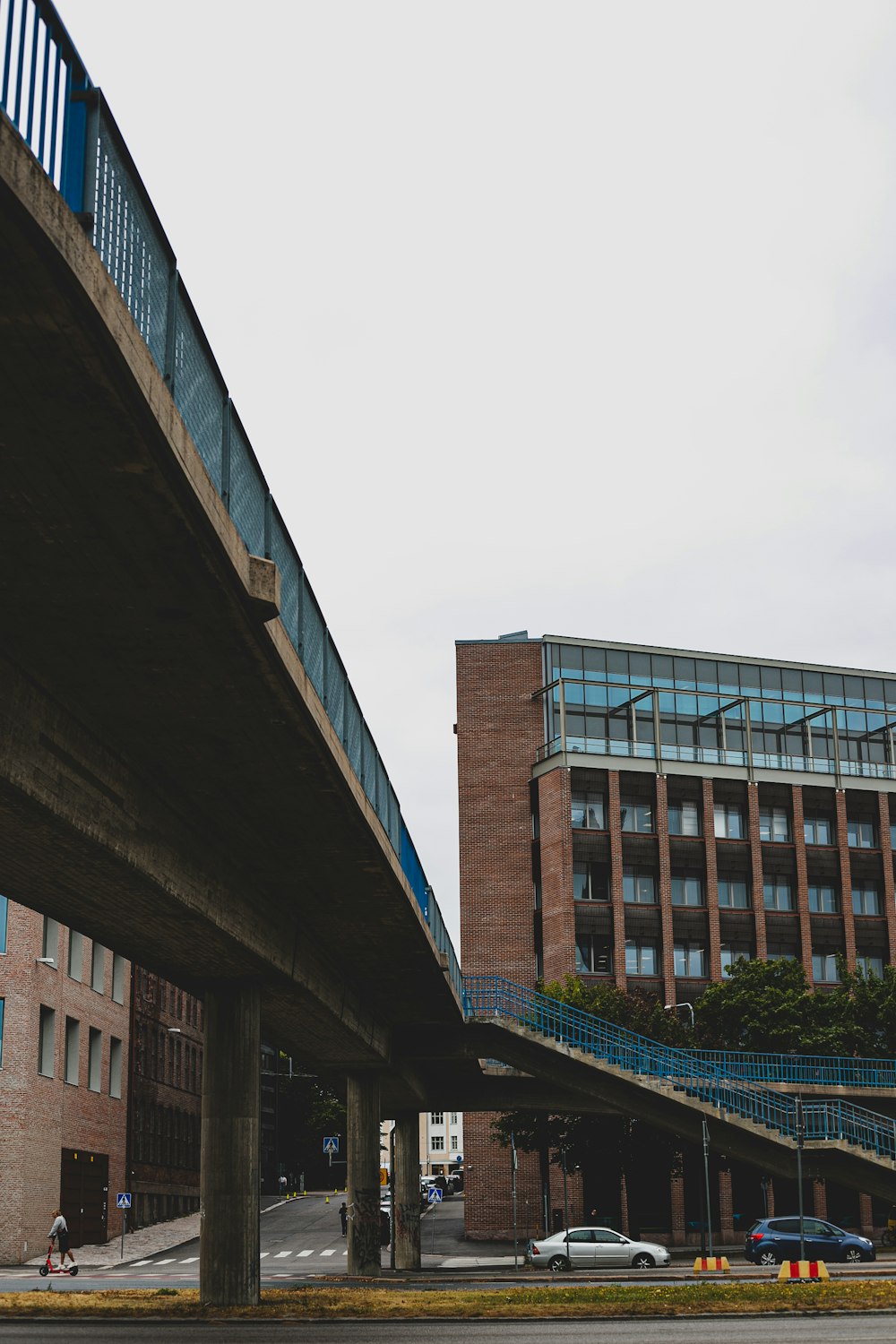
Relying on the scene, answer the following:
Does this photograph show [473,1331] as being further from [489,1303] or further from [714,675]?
[714,675]

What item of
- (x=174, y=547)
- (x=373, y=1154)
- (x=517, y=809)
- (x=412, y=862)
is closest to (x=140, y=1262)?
(x=373, y=1154)

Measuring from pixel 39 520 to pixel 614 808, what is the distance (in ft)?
208

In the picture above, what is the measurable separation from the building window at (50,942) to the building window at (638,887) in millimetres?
30489

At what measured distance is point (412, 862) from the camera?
28500 mm

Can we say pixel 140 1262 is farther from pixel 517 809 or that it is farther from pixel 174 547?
pixel 174 547

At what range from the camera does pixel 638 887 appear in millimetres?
72188

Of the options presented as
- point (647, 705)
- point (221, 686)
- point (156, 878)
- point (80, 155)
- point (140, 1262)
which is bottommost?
point (140, 1262)

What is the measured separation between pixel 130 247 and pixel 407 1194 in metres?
41.6

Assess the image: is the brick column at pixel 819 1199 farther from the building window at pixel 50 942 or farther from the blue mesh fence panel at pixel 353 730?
the blue mesh fence panel at pixel 353 730

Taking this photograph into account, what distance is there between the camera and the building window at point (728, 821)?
7450cm

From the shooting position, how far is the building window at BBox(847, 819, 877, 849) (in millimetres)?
76750

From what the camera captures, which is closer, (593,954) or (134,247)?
(134,247)

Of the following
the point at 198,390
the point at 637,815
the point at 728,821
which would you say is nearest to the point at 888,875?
the point at 728,821

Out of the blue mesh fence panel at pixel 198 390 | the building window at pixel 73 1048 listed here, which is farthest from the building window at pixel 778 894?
the blue mesh fence panel at pixel 198 390
